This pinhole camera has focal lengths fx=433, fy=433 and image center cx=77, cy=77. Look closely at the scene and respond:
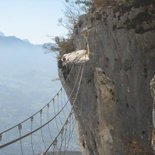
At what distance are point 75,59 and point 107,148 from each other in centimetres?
527

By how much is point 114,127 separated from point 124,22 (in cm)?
435

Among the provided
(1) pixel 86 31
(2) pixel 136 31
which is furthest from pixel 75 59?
(2) pixel 136 31

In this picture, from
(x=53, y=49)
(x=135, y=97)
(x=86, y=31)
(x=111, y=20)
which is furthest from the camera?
(x=53, y=49)

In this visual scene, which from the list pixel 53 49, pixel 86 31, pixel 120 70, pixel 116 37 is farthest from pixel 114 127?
pixel 53 49

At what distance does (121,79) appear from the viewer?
17922mm

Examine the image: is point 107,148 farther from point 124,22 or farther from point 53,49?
point 53,49

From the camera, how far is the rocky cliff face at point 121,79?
17.1 meters

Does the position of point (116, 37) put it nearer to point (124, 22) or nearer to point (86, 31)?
point (124, 22)

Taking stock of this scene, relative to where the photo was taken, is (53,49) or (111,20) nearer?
(111,20)

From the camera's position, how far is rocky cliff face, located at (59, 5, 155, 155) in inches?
672

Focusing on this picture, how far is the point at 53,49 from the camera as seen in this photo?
102 ft

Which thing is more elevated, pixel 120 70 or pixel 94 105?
pixel 120 70

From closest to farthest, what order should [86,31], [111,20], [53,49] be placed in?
[111,20] → [86,31] → [53,49]

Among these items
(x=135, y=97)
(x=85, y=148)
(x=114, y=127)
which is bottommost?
(x=85, y=148)
